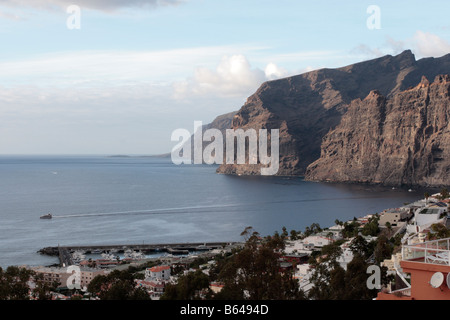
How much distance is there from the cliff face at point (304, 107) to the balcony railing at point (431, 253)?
157252mm

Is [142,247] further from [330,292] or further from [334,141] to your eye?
[334,141]

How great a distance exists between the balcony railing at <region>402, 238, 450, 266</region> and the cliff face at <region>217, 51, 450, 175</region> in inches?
6191

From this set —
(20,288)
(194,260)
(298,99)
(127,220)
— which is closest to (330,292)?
(20,288)

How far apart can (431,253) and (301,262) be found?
1306 inches

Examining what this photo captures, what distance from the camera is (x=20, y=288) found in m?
17.1

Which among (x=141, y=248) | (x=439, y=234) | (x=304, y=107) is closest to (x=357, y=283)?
(x=439, y=234)

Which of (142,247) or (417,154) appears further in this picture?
(417,154)

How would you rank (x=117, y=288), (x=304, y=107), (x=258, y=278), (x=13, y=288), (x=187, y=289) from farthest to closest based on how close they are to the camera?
(x=304, y=107), (x=117, y=288), (x=13, y=288), (x=258, y=278), (x=187, y=289)

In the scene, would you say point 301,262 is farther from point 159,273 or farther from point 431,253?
point 431,253

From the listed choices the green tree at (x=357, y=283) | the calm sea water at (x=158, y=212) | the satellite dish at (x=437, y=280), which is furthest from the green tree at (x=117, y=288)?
the calm sea water at (x=158, y=212)

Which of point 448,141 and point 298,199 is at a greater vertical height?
point 448,141

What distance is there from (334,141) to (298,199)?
219 feet

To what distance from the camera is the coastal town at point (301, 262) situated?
7535mm

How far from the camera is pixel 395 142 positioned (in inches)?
5482
